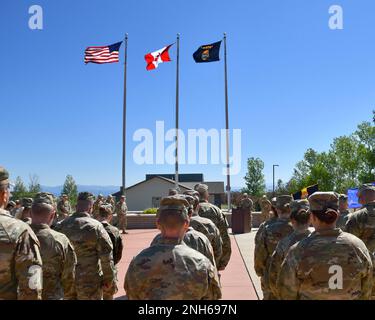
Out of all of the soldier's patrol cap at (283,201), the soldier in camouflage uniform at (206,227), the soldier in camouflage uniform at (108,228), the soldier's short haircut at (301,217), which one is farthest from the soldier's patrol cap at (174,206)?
the soldier in camouflage uniform at (108,228)

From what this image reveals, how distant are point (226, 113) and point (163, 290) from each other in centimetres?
2177

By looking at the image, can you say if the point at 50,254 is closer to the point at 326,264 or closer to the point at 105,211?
the point at 105,211

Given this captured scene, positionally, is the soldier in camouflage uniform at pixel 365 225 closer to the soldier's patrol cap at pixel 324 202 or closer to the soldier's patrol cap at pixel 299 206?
the soldier's patrol cap at pixel 299 206

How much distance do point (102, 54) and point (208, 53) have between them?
18.6ft

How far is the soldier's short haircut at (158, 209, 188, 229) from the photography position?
11.1 feet

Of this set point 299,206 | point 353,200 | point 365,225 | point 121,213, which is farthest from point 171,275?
point 121,213

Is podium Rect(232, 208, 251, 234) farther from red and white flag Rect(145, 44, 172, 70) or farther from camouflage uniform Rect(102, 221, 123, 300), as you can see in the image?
camouflage uniform Rect(102, 221, 123, 300)

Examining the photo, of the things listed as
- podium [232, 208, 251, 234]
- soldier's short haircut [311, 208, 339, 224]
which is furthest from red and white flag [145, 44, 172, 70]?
soldier's short haircut [311, 208, 339, 224]

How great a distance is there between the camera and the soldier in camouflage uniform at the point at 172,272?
3227 mm

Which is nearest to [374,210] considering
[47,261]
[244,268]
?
[47,261]

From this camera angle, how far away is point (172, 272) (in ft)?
10.6

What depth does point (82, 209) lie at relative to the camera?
617cm

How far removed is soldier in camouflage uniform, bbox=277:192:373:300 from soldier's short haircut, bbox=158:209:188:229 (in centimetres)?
101

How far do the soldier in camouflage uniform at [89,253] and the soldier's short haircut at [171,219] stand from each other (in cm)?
271
